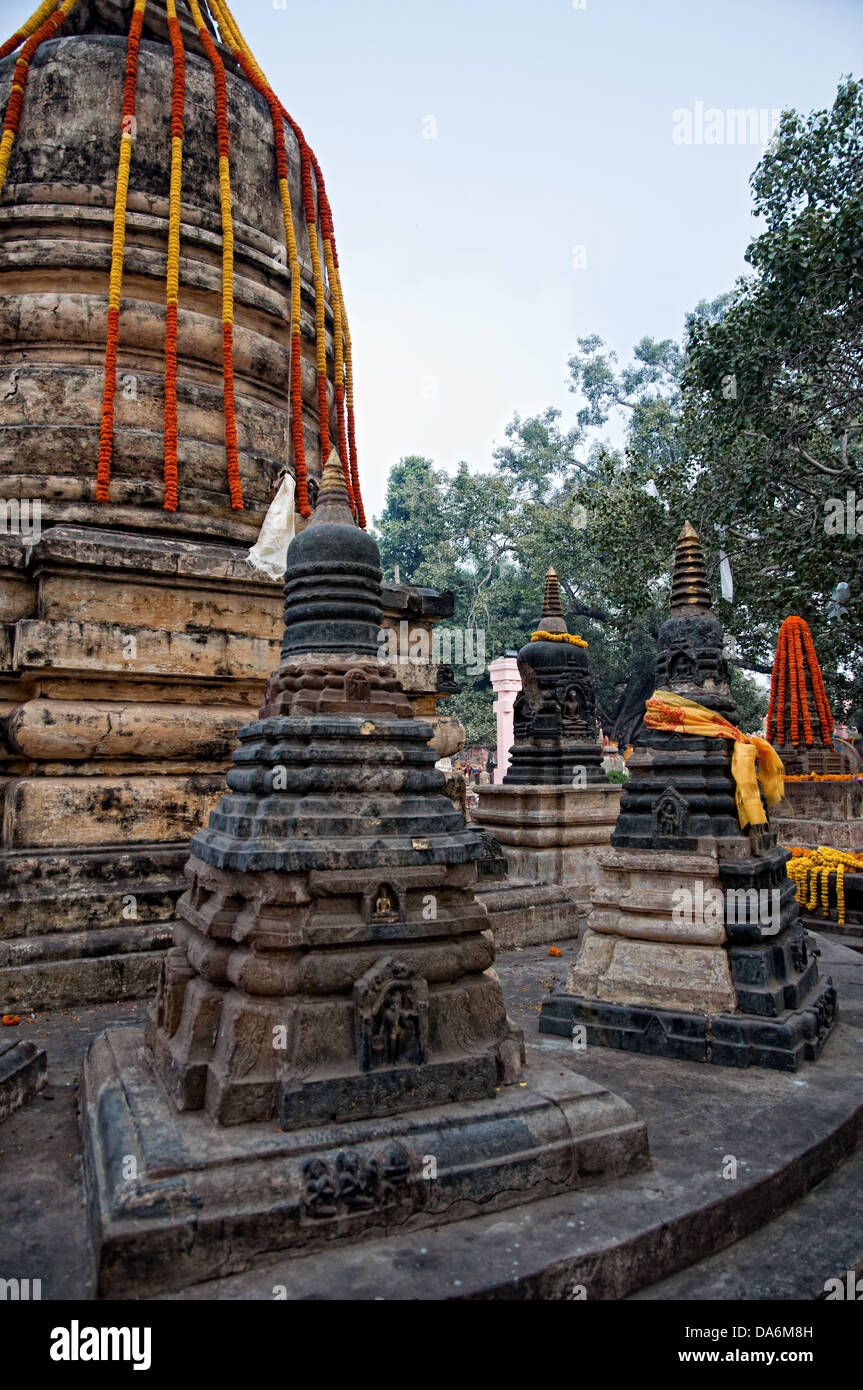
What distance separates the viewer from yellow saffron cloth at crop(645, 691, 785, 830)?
5379mm

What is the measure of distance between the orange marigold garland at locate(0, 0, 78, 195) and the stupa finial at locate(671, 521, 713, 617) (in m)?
6.67

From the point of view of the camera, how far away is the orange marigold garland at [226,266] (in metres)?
7.68

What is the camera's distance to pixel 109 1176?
2816 millimetres

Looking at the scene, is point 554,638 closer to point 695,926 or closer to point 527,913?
point 527,913

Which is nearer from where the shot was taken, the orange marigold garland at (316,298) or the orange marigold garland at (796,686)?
the orange marigold garland at (316,298)

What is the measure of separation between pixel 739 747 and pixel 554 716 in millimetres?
5623

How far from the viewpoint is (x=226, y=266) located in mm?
7949

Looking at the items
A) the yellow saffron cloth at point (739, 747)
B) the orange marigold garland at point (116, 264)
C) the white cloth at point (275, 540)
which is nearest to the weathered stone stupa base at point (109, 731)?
the white cloth at point (275, 540)

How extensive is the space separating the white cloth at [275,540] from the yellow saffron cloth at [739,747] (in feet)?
10.9

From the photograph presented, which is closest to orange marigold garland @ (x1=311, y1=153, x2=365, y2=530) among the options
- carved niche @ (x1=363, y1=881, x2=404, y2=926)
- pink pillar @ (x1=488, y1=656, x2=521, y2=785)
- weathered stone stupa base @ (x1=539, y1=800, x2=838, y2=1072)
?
weathered stone stupa base @ (x1=539, y1=800, x2=838, y2=1072)

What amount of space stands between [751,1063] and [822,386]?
11491mm

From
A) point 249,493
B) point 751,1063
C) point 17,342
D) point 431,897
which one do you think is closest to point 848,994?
point 751,1063

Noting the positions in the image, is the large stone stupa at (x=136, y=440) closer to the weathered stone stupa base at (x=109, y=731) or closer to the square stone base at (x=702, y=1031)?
the weathered stone stupa base at (x=109, y=731)
